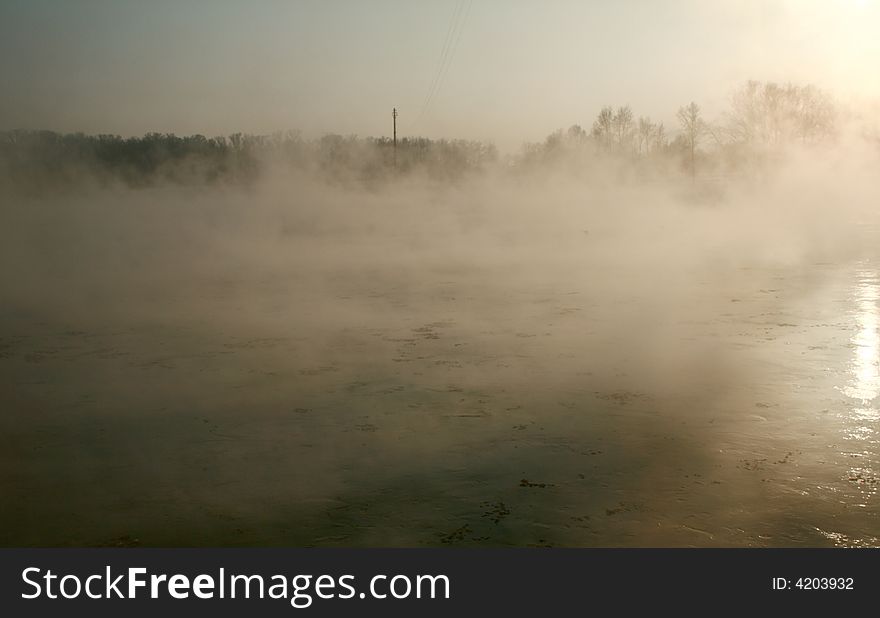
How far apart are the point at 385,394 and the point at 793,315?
600 cm

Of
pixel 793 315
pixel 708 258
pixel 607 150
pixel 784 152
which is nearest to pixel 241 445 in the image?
pixel 793 315

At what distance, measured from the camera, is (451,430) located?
614cm

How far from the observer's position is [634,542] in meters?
4.30

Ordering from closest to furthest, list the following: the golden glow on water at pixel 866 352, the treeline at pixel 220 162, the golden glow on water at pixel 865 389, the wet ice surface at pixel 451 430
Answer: the wet ice surface at pixel 451 430 < the golden glow on water at pixel 865 389 < the golden glow on water at pixel 866 352 < the treeline at pixel 220 162

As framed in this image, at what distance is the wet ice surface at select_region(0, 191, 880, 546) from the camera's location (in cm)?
458

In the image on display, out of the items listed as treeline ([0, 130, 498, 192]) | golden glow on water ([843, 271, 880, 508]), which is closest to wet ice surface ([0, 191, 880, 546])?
golden glow on water ([843, 271, 880, 508])

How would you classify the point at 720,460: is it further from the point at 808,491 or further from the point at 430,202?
the point at 430,202

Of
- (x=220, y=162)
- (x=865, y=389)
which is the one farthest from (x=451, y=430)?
(x=220, y=162)

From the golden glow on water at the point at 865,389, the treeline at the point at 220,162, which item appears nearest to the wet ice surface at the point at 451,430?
the golden glow on water at the point at 865,389

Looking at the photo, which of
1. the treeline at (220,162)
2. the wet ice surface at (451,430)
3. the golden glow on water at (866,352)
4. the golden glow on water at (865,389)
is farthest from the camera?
the treeline at (220,162)

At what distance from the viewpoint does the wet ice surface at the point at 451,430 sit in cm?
458

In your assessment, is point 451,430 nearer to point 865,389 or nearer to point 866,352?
point 865,389

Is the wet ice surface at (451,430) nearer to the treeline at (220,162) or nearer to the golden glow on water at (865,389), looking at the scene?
the golden glow on water at (865,389)

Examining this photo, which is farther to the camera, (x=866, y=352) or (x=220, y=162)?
(x=220, y=162)
